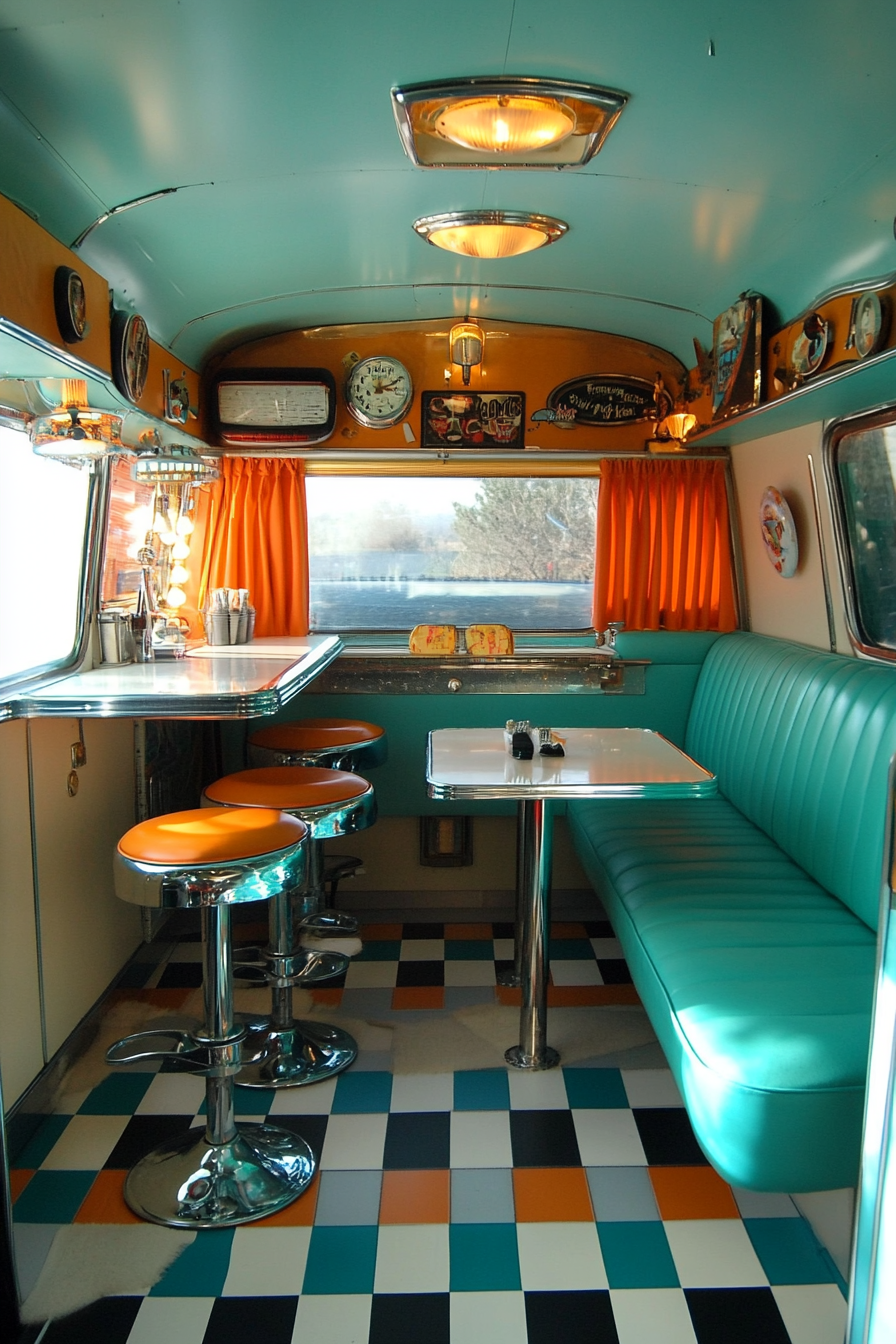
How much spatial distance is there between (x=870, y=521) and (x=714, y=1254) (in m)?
2.27

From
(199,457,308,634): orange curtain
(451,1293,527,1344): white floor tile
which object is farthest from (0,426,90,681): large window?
(451,1293,527,1344): white floor tile

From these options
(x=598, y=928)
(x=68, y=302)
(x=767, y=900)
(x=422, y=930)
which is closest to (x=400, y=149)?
(x=68, y=302)

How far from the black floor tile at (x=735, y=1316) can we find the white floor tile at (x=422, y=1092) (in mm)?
1005

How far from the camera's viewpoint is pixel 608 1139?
9.55 feet

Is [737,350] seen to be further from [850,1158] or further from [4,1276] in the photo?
[4,1276]

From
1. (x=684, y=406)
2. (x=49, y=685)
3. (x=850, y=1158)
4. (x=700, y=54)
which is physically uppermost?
(x=700, y=54)

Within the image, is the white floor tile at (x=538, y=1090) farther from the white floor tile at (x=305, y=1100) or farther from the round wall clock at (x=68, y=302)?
the round wall clock at (x=68, y=302)

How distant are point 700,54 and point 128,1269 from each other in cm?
302

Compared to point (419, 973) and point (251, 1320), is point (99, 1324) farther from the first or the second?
point (419, 973)

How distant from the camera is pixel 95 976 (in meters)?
3.57

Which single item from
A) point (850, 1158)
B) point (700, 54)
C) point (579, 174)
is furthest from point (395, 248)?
point (850, 1158)

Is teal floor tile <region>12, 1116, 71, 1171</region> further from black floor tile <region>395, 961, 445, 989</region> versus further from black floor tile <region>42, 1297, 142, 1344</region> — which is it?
black floor tile <region>395, 961, 445, 989</region>

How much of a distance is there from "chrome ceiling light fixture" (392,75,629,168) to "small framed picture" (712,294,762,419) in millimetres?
1212

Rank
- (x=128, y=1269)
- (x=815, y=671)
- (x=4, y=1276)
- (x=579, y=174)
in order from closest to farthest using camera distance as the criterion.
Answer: (x=4, y=1276)
(x=128, y=1269)
(x=579, y=174)
(x=815, y=671)
